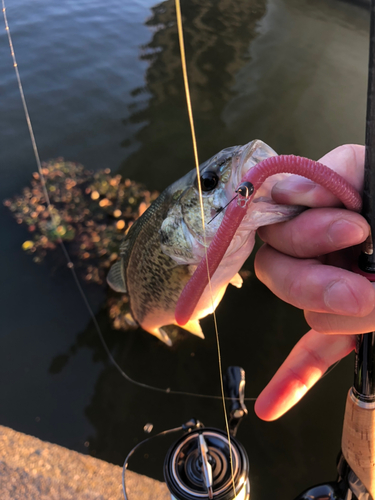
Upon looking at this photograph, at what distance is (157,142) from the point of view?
9.57 ft

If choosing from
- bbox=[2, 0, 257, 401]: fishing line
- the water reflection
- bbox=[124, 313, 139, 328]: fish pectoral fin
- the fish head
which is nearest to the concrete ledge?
bbox=[2, 0, 257, 401]: fishing line

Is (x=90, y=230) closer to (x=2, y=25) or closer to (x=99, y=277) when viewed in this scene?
(x=99, y=277)

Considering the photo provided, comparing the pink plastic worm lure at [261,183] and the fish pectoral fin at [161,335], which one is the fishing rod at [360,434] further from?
the fish pectoral fin at [161,335]

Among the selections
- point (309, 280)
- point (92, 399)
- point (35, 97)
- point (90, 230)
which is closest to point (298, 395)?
point (309, 280)

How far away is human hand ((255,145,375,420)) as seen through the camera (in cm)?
71

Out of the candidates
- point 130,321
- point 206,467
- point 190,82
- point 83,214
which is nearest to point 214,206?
point 206,467

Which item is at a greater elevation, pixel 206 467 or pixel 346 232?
pixel 346 232

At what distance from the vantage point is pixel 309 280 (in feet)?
2.63

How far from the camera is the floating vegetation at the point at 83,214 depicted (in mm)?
2281

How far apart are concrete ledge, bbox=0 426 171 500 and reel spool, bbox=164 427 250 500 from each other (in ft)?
2.04

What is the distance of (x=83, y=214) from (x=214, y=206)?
177 cm

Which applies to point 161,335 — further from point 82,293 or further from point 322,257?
point 322,257

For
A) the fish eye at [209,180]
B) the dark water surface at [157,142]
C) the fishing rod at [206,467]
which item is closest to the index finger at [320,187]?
the fish eye at [209,180]

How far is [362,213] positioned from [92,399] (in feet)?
5.38
